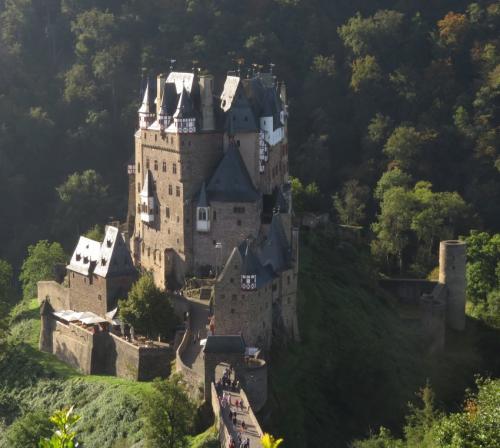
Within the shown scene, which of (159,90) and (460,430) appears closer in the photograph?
(460,430)

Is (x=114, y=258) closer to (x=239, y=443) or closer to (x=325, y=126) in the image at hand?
(x=239, y=443)

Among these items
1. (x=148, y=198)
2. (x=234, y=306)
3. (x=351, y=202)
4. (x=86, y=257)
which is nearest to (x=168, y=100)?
(x=148, y=198)

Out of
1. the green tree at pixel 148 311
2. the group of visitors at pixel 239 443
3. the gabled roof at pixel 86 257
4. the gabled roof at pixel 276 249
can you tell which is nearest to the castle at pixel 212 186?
the gabled roof at pixel 276 249

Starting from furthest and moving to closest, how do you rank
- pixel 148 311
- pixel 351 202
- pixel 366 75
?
pixel 366 75 → pixel 351 202 → pixel 148 311

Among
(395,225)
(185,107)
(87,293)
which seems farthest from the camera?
(395,225)

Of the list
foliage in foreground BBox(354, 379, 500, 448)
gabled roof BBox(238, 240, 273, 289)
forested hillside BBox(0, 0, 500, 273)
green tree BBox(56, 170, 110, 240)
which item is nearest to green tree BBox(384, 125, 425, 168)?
forested hillside BBox(0, 0, 500, 273)

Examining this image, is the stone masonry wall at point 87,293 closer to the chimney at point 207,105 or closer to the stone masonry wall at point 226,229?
the stone masonry wall at point 226,229
